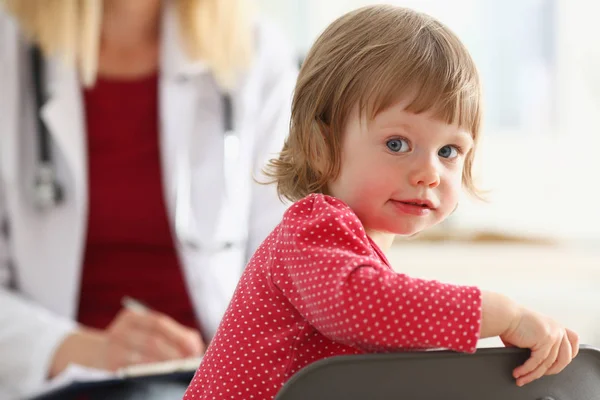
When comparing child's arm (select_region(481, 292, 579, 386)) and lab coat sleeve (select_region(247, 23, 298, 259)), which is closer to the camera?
child's arm (select_region(481, 292, 579, 386))

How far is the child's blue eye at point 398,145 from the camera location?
0.65m

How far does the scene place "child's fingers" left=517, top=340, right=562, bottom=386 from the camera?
22.5 inches

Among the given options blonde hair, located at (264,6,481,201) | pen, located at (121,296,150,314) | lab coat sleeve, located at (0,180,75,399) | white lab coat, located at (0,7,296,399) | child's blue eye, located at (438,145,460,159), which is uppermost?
blonde hair, located at (264,6,481,201)

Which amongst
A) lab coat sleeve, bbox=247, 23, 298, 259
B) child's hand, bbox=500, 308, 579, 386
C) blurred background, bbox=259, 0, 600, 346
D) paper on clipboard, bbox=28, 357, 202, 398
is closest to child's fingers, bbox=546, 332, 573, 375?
child's hand, bbox=500, 308, 579, 386

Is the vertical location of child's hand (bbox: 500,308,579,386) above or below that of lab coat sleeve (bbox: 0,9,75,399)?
above

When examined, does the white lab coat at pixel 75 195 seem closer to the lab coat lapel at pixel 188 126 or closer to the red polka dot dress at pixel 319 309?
the lab coat lapel at pixel 188 126

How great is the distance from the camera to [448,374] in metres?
0.56

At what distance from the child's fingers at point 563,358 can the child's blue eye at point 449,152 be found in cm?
17

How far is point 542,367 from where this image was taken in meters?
0.57

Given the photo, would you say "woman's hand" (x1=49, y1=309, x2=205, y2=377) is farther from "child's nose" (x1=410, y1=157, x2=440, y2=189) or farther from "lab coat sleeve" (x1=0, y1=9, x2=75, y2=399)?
"child's nose" (x1=410, y1=157, x2=440, y2=189)

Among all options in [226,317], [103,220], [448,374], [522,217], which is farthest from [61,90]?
[522,217]

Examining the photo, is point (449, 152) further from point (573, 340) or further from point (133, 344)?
point (133, 344)

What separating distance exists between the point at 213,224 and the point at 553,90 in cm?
128

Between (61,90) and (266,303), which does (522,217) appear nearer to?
(61,90)
